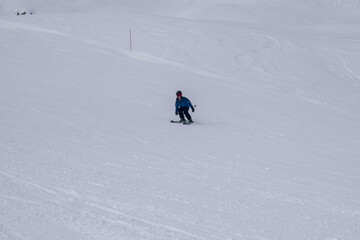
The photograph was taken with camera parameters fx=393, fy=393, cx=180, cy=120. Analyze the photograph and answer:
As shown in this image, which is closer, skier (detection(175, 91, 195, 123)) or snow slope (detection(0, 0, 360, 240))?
snow slope (detection(0, 0, 360, 240))

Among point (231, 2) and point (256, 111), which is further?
point (231, 2)

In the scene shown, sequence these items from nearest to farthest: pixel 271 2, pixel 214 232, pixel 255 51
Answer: pixel 214 232 < pixel 255 51 < pixel 271 2

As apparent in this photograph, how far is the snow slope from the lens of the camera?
17.9 feet

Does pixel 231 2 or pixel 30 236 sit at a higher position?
pixel 231 2

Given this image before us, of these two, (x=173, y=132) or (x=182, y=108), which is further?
(x=182, y=108)

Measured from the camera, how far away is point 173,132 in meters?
11.2

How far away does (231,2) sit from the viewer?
47938mm

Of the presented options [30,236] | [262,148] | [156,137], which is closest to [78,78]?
[156,137]

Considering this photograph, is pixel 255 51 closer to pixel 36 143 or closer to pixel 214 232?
pixel 36 143

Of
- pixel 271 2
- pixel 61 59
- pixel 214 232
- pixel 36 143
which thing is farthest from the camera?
pixel 271 2

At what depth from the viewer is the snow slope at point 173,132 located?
17.9ft

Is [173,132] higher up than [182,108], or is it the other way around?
[182,108]

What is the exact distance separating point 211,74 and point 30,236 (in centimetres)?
1574

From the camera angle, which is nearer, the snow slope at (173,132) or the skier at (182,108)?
the snow slope at (173,132)
